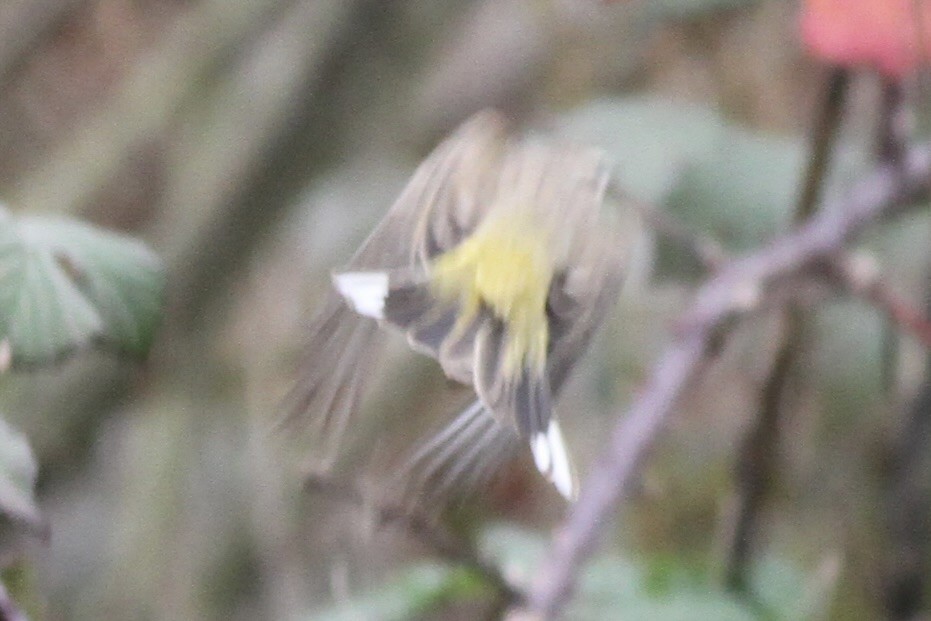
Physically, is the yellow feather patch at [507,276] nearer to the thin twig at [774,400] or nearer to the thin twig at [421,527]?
the thin twig at [421,527]

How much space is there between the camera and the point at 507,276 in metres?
0.95

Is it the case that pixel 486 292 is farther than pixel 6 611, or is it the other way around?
pixel 486 292

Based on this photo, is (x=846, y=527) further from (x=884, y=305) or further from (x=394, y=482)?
(x=394, y=482)

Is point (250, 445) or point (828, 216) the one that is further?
point (250, 445)

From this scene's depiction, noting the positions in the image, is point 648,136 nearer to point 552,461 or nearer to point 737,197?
point 737,197

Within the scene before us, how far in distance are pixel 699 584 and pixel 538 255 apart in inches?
14.6

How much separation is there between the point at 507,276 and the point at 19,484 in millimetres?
404

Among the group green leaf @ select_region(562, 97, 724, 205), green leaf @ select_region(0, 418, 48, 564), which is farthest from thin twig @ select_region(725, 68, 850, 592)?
green leaf @ select_region(0, 418, 48, 564)

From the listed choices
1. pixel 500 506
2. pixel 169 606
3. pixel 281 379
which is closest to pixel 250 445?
pixel 281 379

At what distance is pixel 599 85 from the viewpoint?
1908 mm

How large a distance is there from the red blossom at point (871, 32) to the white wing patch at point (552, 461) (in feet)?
1.40

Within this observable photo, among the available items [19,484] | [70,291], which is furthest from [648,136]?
[19,484]

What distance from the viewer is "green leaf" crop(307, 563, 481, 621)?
3.51 ft

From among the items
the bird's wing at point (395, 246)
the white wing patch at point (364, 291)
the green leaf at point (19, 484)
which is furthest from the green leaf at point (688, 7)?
the green leaf at point (19, 484)
